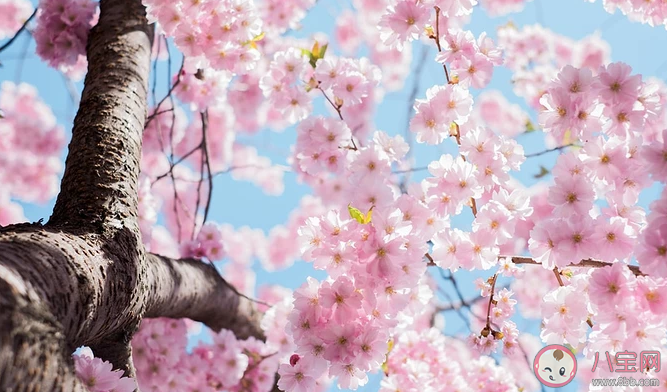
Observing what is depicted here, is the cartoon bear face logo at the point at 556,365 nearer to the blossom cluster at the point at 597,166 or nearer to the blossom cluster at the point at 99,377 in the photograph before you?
the blossom cluster at the point at 597,166

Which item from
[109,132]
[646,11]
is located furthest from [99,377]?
[646,11]

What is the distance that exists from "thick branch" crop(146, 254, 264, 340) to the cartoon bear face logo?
4.39 feet

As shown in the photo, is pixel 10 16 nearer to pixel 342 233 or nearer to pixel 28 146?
pixel 28 146

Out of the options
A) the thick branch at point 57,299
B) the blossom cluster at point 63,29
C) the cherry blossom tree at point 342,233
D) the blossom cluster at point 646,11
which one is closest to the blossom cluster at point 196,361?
the cherry blossom tree at point 342,233

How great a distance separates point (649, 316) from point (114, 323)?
1.36 metres

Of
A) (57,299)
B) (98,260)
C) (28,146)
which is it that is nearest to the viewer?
(57,299)

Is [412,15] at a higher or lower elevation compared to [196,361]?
higher

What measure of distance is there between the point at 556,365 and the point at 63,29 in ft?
7.88

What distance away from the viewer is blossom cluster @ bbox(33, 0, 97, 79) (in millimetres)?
2066

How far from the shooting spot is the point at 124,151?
4.84 feet

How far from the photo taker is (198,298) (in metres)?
2.01

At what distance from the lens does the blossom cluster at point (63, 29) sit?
207cm

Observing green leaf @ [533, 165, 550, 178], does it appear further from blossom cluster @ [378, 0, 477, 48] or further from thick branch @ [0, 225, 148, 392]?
thick branch @ [0, 225, 148, 392]

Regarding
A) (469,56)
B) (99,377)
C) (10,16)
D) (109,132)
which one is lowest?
(99,377)
